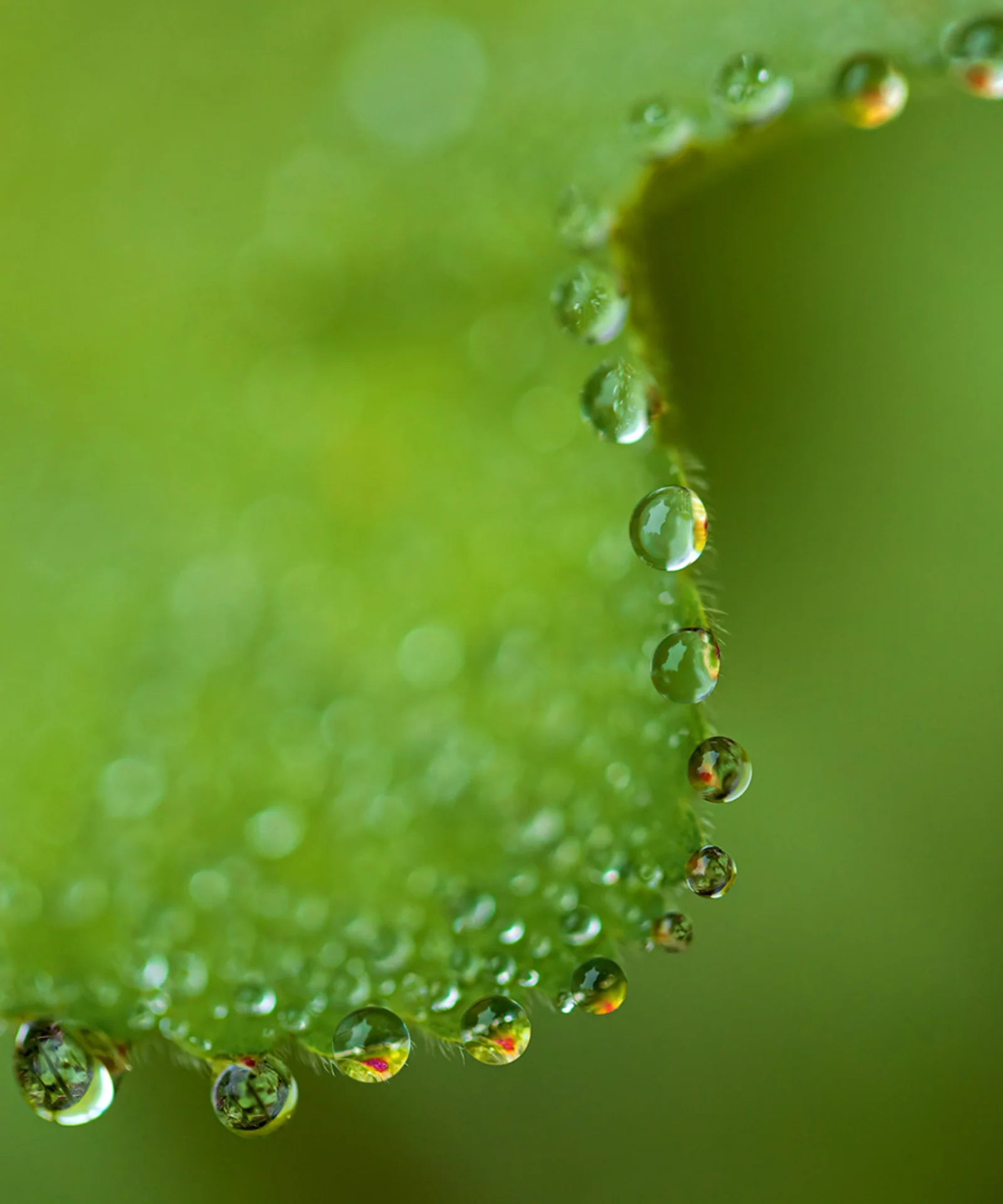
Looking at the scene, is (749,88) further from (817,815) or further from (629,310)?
(817,815)

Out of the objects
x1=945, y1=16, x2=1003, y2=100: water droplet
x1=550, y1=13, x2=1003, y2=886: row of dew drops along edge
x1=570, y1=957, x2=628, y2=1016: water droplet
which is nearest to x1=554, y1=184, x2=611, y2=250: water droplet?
x1=550, y1=13, x2=1003, y2=886: row of dew drops along edge

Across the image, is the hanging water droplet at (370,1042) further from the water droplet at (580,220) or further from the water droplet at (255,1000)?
the water droplet at (580,220)

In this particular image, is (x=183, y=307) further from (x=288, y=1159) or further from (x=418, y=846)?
(x=288, y=1159)

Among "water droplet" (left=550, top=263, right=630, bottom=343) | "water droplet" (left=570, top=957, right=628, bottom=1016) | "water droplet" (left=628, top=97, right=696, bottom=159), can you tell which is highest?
"water droplet" (left=628, top=97, right=696, bottom=159)

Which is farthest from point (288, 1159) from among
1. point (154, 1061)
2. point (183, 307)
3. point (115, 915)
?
point (183, 307)

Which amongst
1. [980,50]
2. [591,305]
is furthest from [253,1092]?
[980,50]

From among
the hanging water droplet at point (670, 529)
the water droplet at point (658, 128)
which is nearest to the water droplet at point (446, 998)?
the hanging water droplet at point (670, 529)

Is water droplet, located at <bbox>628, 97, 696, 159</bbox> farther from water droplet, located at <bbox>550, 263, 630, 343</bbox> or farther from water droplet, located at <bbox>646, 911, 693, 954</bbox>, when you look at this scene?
water droplet, located at <bbox>646, 911, 693, 954</bbox>
